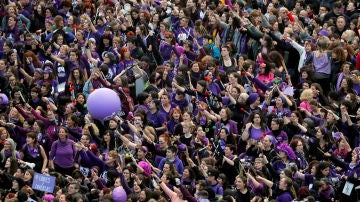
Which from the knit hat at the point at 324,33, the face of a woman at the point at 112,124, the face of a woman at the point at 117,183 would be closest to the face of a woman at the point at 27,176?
the face of a woman at the point at 117,183

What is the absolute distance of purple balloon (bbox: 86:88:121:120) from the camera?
20094 mm

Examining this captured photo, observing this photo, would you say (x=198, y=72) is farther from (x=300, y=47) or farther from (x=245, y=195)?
(x=245, y=195)

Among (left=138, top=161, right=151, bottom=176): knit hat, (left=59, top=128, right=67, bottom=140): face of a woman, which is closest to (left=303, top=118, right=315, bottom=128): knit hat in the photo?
(left=138, top=161, right=151, bottom=176): knit hat

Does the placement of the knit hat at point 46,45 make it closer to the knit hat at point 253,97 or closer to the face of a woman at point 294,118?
the knit hat at point 253,97

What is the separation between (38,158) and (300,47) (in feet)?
18.6

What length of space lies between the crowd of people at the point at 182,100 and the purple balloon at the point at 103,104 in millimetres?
242

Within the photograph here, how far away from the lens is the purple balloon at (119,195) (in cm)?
1866

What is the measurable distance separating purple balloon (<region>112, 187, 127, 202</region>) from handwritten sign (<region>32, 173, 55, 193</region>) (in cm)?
88

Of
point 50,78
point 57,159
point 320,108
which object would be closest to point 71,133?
point 57,159

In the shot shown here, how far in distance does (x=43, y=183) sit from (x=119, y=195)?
3.59 ft

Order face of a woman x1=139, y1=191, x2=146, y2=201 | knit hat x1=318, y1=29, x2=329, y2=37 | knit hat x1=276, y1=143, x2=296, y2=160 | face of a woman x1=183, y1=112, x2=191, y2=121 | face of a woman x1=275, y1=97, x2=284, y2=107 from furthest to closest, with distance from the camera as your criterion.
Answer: knit hat x1=318, y1=29, x2=329, y2=37 < face of a woman x1=275, y1=97, x2=284, y2=107 < face of a woman x1=183, y1=112, x2=191, y2=121 < knit hat x1=276, y1=143, x2=296, y2=160 < face of a woman x1=139, y1=191, x2=146, y2=201

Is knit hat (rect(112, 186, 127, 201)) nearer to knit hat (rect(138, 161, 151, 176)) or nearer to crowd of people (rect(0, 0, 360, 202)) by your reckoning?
crowd of people (rect(0, 0, 360, 202))

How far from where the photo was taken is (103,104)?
2008 cm

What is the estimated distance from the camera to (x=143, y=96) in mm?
21938
